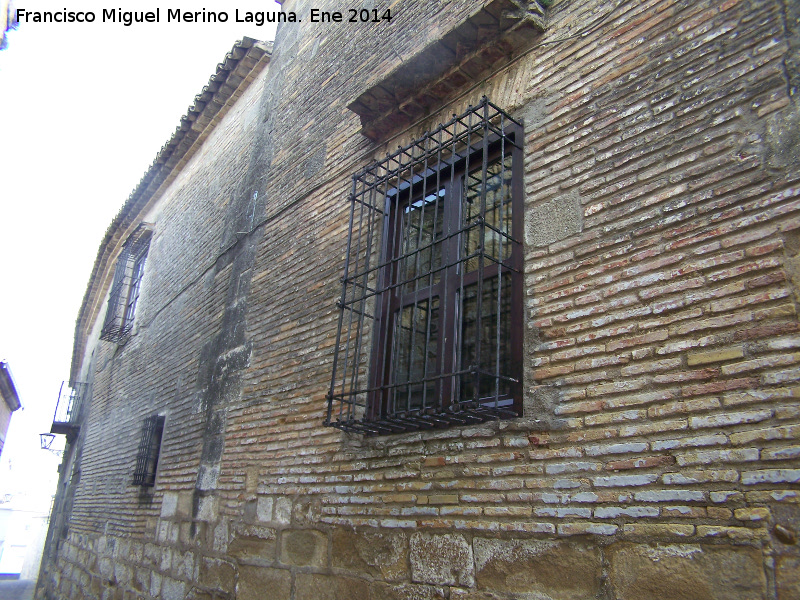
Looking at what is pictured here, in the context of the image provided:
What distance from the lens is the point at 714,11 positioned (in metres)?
2.50

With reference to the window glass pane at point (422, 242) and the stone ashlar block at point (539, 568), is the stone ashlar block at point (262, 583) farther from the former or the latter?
the window glass pane at point (422, 242)

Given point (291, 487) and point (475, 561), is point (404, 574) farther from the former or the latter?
point (291, 487)

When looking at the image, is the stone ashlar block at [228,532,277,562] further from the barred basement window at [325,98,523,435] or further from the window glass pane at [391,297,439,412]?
the window glass pane at [391,297,439,412]

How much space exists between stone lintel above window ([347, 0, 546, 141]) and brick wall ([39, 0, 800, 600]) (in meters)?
0.11

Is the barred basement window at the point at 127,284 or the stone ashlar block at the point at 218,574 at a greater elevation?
the barred basement window at the point at 127,284

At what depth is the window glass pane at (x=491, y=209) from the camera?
3105mm

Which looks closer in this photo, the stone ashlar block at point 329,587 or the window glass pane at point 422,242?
the stone ashlar block at point 329,587

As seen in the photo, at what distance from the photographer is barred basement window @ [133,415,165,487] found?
5.93 m

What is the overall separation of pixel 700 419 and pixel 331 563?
6.66ft

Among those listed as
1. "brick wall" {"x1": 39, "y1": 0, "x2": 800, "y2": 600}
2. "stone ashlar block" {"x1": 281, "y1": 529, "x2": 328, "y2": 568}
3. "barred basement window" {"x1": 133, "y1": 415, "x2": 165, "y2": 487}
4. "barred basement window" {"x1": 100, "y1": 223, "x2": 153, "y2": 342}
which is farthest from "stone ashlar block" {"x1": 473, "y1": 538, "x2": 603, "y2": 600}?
"barred basement window" {"x1": 100, "y1": 223, "x2": 153, "y2": 342}

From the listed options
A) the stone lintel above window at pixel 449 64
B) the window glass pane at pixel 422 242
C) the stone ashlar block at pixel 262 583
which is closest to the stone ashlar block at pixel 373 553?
the stone ashlar block at pixel 262 583

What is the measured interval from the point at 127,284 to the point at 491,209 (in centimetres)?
762

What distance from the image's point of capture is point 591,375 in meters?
2.39

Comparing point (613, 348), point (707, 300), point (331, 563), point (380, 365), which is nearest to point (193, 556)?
point (331, 563)
